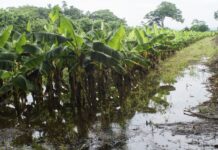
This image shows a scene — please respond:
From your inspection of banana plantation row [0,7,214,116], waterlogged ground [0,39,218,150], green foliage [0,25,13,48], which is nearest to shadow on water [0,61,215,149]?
waterlogged ground [0,39,218,150]

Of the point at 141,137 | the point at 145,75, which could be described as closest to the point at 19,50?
the point at 141,137

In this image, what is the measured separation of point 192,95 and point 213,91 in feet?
2.64

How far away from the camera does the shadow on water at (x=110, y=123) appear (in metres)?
8.00

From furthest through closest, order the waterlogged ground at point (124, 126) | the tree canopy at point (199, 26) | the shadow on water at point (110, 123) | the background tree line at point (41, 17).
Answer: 1. the tree canopy at point (199, 26)
2. the background tree line at point (41, 17)
3. the shadow on water at point (110, 123)
4. the waterlogged ground at point (124, 126)

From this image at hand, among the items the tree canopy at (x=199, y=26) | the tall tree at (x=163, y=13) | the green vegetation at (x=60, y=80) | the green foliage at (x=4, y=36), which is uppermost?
the tall tree at (x=163, y=13)

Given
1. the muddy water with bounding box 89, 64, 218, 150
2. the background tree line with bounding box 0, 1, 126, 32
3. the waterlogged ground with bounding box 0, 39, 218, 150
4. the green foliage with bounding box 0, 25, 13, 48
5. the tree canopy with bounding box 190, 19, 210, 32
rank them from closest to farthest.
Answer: the muddy water with bounding box 89, 64, 218, 150 < the waterlogged ground with bounding box 0, 39, 218, 150 < the green foliage with bounding box 0, 25, 13, 48 < the background tree line with bounding box 0, 1, 126, 32 < the tree canopy with bounding box 190, 19, 210, 32

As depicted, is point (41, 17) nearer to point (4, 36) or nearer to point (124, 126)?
point (4, 36)

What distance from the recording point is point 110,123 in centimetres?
971

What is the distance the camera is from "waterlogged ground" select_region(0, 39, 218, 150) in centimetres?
787

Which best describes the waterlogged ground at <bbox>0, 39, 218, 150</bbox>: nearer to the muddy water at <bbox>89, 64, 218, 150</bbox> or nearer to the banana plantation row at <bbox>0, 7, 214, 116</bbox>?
the muddy water at <bbox>89, 64, 218, 150</bbox>

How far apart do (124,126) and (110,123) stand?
0.48 meters

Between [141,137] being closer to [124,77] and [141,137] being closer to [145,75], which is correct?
[124,77]

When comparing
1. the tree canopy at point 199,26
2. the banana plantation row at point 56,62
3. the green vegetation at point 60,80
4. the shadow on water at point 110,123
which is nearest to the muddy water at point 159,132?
the shadow on water at point 110,123

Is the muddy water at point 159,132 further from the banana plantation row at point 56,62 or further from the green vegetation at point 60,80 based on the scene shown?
the banana plantation row at point 56,62
